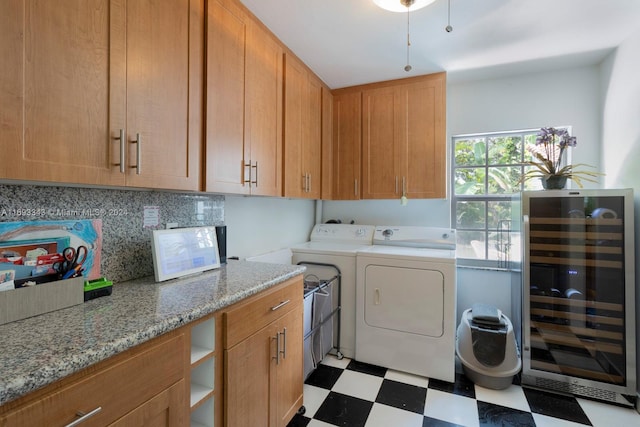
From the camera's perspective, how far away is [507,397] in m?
1.95

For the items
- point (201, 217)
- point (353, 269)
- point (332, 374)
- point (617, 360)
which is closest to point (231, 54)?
point (201, 217)

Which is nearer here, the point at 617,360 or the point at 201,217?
the point at 201,217

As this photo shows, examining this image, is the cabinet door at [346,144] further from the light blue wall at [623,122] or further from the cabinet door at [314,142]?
the light blue wall at [623,122]

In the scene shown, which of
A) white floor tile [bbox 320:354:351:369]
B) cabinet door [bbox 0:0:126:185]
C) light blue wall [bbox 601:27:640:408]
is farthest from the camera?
white floor tile [bbox 320:354:351:369]

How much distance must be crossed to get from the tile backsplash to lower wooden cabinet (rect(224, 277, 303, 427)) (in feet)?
2.03

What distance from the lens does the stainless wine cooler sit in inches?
74.1

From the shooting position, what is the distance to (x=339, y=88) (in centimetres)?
282

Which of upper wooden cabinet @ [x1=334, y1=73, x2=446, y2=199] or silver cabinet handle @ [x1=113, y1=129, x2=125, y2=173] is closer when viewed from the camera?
silver cabinet handle @ [x1=113, y1=129, x2=125, y2=173]

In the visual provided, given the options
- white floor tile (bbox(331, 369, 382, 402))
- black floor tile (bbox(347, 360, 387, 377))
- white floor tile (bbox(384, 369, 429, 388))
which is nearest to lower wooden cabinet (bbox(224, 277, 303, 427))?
white floor tile (bbox(331, 369, 382, 402))

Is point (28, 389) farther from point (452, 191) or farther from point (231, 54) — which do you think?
point (452, 191)

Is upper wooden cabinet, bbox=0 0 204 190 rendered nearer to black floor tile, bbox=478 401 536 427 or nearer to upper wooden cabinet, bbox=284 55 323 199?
upper wooden cabinet, bbox=284 55 323 199

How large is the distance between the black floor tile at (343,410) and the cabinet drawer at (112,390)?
1.17 m

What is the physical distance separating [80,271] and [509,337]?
8.22 ft

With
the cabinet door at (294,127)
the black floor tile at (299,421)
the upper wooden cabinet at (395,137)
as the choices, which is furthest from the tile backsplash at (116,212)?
the upper wooden cabinet at (395,137)
